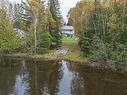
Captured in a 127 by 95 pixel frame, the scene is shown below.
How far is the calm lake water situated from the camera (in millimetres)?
27234

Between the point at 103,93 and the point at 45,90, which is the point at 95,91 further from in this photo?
the point at 45,90

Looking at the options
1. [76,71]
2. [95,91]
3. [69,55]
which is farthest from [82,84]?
[69,55]

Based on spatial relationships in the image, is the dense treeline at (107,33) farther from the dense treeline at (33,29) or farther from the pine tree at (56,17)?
the pine tree at (56,17)

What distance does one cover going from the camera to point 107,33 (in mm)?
44406

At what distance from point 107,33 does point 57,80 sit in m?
15.6

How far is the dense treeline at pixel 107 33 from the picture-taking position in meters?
39.7

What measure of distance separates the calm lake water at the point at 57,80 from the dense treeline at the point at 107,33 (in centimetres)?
320

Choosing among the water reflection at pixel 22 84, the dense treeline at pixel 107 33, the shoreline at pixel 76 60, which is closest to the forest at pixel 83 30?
the dense treeline at pixel 107 33

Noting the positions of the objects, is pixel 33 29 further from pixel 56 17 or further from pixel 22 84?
pixel 22 84

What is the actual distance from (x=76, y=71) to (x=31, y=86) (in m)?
10.4

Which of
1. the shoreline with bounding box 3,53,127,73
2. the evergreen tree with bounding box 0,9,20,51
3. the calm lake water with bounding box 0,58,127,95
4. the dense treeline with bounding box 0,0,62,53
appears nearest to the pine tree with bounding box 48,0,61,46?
the dense treeline with bounding box 0,0,62,53

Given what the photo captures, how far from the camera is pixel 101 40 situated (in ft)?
141

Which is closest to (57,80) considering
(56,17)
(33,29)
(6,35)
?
(6,35)

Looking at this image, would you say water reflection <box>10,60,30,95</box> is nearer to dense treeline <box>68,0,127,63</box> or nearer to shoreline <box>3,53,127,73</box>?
shoreline <box>3,53,127,73</box>
